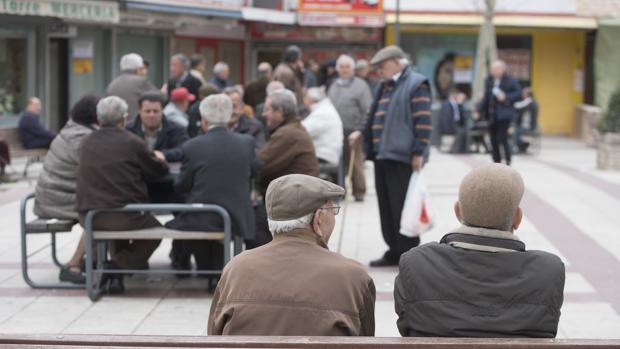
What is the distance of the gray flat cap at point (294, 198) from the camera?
13.7 ft

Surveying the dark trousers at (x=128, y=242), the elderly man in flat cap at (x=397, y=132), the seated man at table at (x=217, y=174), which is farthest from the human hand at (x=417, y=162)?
the dark trousers at (x=128, y=242)

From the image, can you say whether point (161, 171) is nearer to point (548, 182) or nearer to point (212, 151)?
point (212, 151)

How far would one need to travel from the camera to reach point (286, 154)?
8.87 metres

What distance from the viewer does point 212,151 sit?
8008 millimetres

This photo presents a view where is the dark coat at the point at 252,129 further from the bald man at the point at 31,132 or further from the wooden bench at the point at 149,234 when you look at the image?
the bald man at the point at 31,132

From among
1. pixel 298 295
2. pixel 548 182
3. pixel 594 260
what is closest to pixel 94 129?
pixel 594 260

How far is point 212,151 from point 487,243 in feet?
14.1

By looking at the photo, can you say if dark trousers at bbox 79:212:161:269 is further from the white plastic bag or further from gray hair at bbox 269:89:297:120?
the white plastic bag

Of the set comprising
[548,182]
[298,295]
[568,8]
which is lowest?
[548,182]

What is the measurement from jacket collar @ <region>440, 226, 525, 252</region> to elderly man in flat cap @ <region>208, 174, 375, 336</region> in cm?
41

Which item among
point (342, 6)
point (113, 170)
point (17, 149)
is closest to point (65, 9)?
point (17, 149)

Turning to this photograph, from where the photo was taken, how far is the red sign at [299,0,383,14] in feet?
86.4

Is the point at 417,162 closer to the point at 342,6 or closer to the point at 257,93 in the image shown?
the point at 257,93

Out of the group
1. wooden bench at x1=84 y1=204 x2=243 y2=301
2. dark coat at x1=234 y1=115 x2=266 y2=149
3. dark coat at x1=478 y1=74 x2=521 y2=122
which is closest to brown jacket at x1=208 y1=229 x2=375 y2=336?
wooden bench at x1=84 y1=204 x2=243 y2=301
